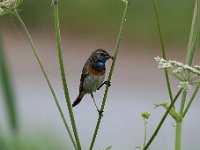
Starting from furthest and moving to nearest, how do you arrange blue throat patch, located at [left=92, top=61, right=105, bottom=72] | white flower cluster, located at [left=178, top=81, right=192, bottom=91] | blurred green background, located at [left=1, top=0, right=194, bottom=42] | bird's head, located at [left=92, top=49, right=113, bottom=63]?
blurred green background, located at [left=1, top=0, right=194, bottom=42] → blue throat patch, located at [left=92, top=61, right=105, bottom=72] → bird's head, located at [left=92, top=49, right=113, bottom=63] → white flower cluster, located at [left=178, top=81, right=192, bottom=91]

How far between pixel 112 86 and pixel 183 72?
11531 mm

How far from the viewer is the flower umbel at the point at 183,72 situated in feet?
13.1

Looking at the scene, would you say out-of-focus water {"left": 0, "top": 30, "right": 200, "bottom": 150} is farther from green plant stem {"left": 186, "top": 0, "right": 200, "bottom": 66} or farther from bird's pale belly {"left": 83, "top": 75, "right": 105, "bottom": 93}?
green plant stem {"left": 186, "top": 0, "right": 200, "bottom": 66}

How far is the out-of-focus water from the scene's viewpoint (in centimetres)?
1255

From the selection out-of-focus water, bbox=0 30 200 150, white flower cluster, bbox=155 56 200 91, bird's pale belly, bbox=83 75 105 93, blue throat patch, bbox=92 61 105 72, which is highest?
white flower cluster, bbox=155 56 200 91

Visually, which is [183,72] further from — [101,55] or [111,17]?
[111,17]

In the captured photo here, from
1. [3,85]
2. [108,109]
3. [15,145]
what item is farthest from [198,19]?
[108,109]

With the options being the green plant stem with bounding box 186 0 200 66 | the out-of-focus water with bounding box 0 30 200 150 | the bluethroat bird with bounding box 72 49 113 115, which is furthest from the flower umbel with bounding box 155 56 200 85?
the out-of-focus water with bounding box 0 30 200 150

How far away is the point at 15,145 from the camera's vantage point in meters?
6.38

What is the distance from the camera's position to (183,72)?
13.6 feet

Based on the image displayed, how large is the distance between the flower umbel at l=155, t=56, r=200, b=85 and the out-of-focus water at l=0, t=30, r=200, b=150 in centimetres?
650

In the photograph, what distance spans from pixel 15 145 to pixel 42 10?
11223mm

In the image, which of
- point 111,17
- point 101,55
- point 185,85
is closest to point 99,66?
point 101,55

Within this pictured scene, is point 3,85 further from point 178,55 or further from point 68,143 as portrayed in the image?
point 178,55
